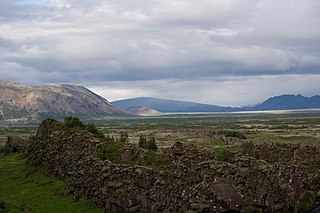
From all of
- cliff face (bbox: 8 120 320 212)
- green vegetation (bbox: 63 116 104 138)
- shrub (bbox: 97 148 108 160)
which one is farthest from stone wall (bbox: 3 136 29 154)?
shrub (bbox: 97 148 108 160)

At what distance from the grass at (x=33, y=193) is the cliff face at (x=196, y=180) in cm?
158

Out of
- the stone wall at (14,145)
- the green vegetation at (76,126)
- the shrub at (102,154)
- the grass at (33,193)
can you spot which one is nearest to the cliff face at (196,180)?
the shrub at (102,154)

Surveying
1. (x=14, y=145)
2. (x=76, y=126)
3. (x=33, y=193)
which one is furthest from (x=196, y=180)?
(x=14, y=145)

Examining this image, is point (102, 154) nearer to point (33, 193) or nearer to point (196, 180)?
point (33, 193)

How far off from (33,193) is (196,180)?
30.5 metres

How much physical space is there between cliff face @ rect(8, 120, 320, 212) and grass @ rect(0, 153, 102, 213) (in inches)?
62.4

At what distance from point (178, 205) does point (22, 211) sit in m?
25.5

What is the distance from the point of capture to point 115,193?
4906cm

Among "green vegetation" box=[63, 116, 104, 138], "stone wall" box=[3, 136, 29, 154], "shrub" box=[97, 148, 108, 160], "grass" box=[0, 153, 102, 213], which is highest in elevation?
"green vegetation" box=[63, 116, 104, 138]

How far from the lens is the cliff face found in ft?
117

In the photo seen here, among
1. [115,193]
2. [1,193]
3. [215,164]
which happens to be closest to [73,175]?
[1,193]

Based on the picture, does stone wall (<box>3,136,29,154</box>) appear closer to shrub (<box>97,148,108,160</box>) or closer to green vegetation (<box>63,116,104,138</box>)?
green vegetation (<box>63,116,104,138</box>)

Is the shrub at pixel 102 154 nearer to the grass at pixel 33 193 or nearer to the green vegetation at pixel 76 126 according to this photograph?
the grass at pixel 33 193

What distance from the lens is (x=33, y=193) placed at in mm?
66375
